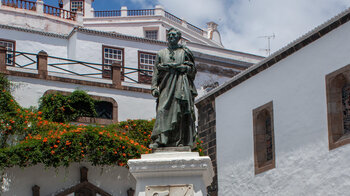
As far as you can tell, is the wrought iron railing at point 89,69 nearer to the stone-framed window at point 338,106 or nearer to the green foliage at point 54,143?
the green foliage at point 54,143

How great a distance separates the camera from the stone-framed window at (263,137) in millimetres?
20141

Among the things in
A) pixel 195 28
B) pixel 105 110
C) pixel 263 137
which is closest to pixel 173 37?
pixel 263 137

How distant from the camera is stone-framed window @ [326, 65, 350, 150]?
1712 cm

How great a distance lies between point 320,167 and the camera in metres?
17.6

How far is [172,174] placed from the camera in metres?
9.53

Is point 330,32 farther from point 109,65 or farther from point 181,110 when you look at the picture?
point 109,65

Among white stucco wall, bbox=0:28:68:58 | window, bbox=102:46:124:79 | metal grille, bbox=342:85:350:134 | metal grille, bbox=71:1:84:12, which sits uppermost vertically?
metal grille, bbox=71:1:84:12

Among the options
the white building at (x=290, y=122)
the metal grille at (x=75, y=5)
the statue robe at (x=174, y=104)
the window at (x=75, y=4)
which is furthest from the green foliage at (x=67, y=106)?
the window at (x=75, y=4)

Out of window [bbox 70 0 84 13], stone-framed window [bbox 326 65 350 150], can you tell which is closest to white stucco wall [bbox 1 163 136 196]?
stone-framed window [bbox 326 65 350 150]

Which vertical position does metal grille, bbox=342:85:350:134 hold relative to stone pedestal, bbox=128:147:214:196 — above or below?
above

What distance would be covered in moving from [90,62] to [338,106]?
1325 cm

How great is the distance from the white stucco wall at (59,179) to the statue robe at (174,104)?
29.2 ft

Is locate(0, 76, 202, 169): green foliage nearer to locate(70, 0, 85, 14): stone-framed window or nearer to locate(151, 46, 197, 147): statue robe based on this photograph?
locate(151, 46, 197, 147): statue robe

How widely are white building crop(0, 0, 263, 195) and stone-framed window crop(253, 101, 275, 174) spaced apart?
3.78 m
